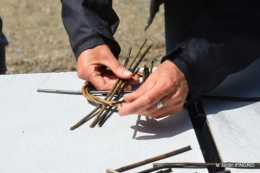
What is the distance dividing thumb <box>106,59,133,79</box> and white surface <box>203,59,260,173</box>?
210 mm

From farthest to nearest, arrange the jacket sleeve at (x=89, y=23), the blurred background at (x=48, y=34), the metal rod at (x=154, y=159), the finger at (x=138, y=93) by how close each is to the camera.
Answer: the blurred background at (x=48, y=34)
the jacket sleeve at (x=89, y=23)
the finger at (x=138, y=93)
the metal rod at (x=154, y=159)

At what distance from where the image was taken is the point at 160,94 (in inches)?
45.2

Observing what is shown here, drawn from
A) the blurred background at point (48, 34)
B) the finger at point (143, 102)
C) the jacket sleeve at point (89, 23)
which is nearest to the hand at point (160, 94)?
the finger at point (143, 102)

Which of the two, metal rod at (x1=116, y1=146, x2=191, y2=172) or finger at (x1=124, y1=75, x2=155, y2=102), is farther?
finger at (x1=124, y1=75, x2=155, y2=102)

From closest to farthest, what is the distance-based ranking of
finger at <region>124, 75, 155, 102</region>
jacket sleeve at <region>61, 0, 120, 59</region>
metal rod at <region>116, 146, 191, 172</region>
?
metal rod at <region>116, 146, 191, 172</region> → finger at <region>124, 75, 155, 102</region> → jacket sleeve at <region>61, 0, 120, 59</region>

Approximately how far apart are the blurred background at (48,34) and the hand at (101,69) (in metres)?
1.77

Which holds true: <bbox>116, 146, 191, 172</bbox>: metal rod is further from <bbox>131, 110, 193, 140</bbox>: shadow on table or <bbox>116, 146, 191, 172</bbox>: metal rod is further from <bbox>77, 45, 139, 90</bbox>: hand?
<bbox>77, 45, 139, 90</bbox>: hand

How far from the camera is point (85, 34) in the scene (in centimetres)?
142

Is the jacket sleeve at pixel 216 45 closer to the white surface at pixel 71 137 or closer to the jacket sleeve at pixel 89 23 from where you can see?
the white surface at pixel 71 137

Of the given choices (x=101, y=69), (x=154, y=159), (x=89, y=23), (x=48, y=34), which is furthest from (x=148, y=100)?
(x=48, y=34)

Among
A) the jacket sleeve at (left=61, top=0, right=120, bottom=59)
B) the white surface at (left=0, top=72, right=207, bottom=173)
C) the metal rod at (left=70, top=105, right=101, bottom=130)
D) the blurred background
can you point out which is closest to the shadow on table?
the white surface at (left=0, top=72, right=207, bottom=173)

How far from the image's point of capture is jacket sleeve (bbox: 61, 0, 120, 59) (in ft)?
4.62

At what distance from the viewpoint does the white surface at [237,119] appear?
3.60 feet

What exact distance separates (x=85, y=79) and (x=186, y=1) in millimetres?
450
